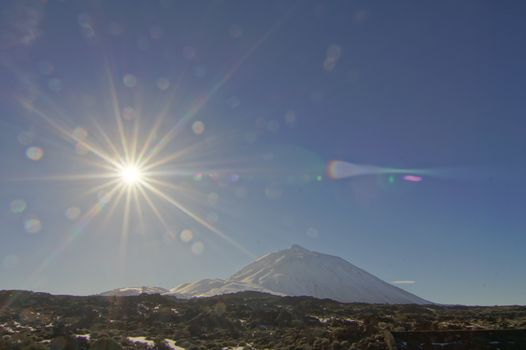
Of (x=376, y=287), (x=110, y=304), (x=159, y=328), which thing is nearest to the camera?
(x=159, y=328)

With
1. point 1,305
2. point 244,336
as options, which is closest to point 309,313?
point 244,336

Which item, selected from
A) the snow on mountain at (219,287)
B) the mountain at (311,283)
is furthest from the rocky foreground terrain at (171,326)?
the mountain at (311,283)

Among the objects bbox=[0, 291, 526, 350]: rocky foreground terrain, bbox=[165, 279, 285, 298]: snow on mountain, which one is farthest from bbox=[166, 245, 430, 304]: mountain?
bbox=[0, 291, 526, 350]: rocky foreground terrain

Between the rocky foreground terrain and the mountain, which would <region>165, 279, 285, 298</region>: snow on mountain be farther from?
the rocky foreground terrain

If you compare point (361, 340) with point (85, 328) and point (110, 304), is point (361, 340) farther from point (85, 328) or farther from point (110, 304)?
point (110, 304)

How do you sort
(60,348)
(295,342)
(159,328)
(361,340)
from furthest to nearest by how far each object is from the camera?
(159,328), (295,342), (361,340), (60,348)

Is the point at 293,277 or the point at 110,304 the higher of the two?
the point at 293,277

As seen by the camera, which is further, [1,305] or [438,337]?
[1,305]

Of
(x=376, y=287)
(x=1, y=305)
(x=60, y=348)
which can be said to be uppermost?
(x=376, y=287)
